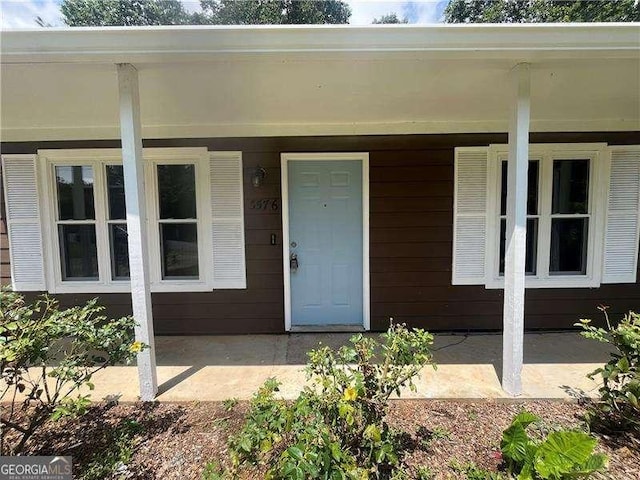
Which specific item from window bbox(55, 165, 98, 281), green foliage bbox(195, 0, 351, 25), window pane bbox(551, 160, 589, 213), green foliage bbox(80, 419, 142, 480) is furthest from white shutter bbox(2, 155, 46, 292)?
green foliage bbox(195, 0, 351, 25)

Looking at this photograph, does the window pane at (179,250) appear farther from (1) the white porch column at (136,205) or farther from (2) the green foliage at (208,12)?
(2) the green foliage at (208,12)

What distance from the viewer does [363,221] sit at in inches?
149

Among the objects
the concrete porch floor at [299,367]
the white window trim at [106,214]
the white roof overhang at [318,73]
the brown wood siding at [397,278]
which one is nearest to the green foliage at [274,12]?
the white window trim at [106,214]

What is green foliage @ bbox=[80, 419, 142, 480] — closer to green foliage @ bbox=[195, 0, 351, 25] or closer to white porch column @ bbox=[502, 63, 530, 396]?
white porch column @ bbox=[502, 63, 530, 396]

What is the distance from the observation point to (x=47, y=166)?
12.2ft

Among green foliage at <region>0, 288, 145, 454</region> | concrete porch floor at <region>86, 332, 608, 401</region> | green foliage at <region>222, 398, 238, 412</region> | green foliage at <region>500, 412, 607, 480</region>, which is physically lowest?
green foliage at <region>222, 398, 238, 412</region>

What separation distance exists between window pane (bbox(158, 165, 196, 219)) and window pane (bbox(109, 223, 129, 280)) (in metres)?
0.47

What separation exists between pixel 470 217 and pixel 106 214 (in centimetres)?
372

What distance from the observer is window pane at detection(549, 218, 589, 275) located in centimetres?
381

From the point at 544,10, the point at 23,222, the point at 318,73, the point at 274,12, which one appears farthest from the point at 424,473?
the point at 274,12

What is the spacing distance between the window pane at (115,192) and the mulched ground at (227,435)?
6.63 ft

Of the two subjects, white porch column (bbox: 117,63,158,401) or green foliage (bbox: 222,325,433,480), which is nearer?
green foliage (bbox: 222,325,433,480)

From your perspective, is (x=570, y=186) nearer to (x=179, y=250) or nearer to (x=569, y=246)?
(x=569, y=246)

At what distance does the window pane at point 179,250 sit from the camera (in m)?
3.81
